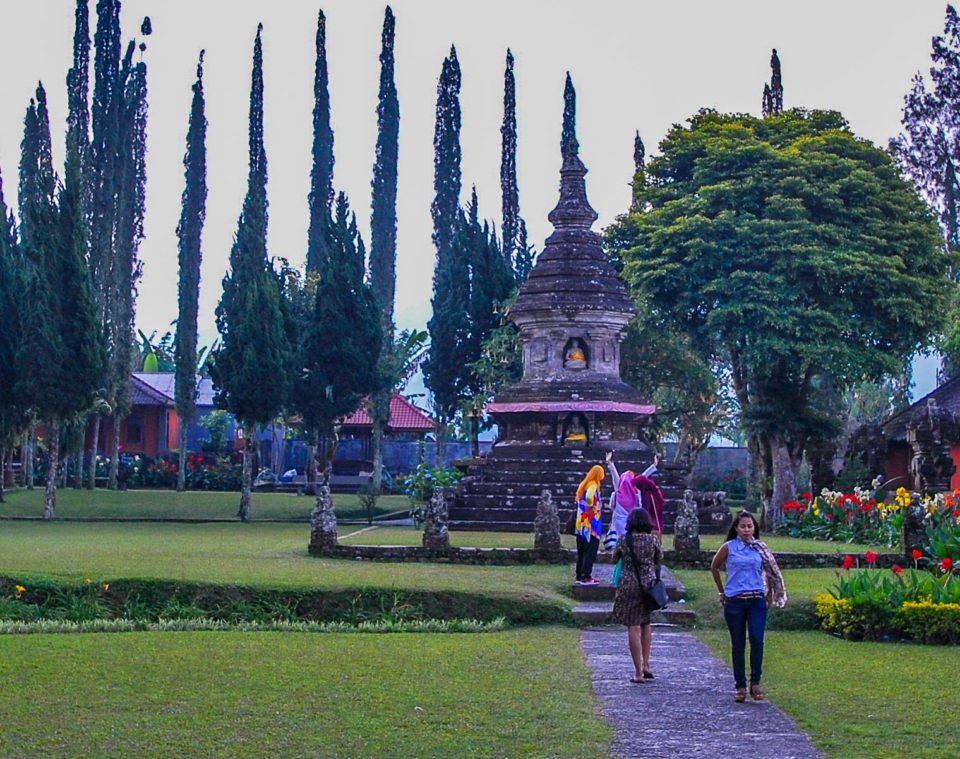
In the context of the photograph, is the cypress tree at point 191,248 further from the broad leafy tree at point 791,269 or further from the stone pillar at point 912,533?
the stone pillar at point 912,533

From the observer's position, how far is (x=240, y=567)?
20.4 m

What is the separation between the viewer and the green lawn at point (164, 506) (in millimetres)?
39312

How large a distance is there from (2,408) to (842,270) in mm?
20091

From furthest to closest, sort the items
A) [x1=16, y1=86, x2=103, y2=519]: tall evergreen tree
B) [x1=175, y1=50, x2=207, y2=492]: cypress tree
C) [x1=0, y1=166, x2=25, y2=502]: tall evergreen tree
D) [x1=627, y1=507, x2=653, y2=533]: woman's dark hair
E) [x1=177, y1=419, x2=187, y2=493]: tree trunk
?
[x1=175, y1=50, x2=207, y2=492]: cypress tree → [x1=177, y1=419, x2=187, y2=493]: tree trunk → [x1=0, y1=166, x2=25, y2=502]: tall evergreen tree → [x1=16, y1=86, x2=103, y2=519]: tall evergreen tree → [x1=627, y1=507, x2=653, y2=533]: woman's dark hair

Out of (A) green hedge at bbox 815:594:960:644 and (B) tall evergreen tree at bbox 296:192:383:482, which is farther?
(B) tall evergreen tree at bbox 296:192:383:482

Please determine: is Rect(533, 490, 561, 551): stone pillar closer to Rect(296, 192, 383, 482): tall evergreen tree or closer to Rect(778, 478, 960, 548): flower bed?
Rect(778, 478, 960, 548): flower bed

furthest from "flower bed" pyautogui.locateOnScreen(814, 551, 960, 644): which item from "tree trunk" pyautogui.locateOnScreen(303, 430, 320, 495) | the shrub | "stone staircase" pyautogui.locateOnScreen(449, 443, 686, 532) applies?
"tree trunk" pyautogui.locateOnScreen(303, 430, 320, 495)

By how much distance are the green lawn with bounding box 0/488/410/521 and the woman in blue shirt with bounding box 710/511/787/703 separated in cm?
2812

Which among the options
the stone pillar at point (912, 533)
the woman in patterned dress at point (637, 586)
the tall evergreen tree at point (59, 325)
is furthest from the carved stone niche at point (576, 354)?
the woman in patterned dress at point (637, 586)

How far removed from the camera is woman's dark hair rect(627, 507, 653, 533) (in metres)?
13.1

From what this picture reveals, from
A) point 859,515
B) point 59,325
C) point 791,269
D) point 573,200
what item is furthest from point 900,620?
point 59,325

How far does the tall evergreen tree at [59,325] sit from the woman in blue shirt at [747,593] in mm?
25823

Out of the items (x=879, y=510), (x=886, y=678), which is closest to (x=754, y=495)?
(x=879, y=510)

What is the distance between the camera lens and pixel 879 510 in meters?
27.5
